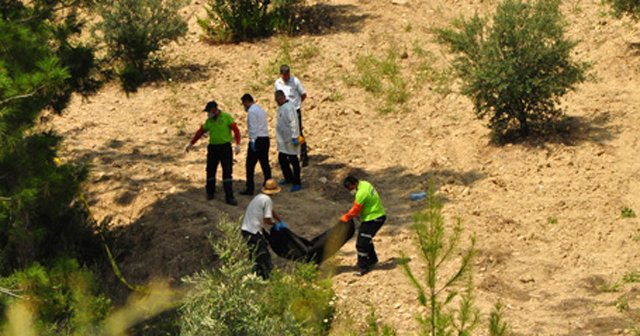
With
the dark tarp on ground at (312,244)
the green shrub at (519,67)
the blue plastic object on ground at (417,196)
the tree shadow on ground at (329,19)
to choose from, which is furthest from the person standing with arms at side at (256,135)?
the tree shadow on ground at (329,19)

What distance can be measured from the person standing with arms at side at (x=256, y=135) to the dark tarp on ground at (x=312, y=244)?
93.4 inches

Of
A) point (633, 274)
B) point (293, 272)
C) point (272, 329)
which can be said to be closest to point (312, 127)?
point (293, 272)

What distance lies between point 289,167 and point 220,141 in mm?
1335

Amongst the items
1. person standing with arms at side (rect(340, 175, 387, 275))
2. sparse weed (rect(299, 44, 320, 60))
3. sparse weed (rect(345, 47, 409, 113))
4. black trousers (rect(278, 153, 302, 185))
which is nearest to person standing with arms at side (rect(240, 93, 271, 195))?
black trousers (rect(278, 153, 302, 185))

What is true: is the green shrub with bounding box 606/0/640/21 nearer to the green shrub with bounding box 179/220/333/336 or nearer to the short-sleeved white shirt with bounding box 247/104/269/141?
the short-sleeved white shirt with bounding box 247/104/269/141

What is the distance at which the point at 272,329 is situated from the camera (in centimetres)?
870

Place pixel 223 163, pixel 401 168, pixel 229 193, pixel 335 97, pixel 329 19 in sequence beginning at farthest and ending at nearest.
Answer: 1. pixel 329 19
2. pixel 335 97
3. pixel 401 168
4. pixel 229 193
5. pixel 223 163

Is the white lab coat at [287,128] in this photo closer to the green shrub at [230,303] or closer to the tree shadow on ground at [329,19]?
the green shrub at [230,303]

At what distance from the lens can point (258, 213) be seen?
10641mm

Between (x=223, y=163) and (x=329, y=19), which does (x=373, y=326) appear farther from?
(x=329, y=19)

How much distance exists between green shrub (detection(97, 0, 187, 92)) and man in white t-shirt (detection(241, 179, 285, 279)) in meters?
7.54

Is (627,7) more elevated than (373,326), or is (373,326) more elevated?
(627,7)

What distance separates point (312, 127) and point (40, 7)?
6217 mm

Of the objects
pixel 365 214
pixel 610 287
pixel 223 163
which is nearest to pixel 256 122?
pixel 223 163
